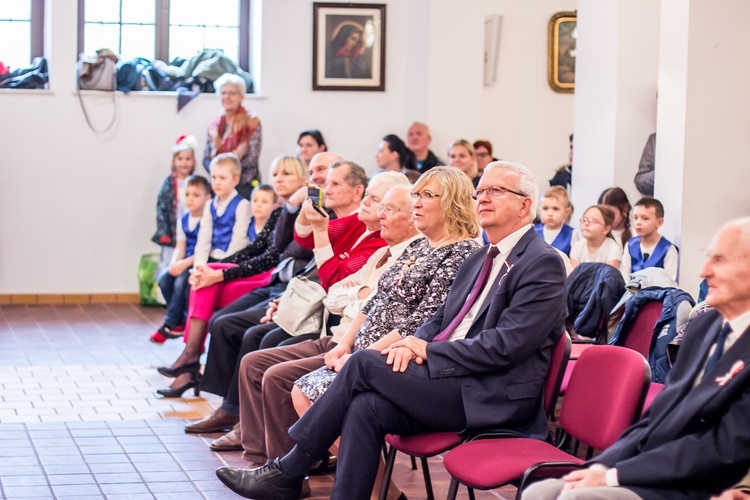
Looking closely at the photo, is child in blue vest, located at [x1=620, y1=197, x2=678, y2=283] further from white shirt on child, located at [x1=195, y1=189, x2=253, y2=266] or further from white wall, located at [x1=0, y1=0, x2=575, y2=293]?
white wall, located at [x1=0, y1=0, x2=575, y2=293]

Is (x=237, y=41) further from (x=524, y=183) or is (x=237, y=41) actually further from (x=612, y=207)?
(x=524, y=183)

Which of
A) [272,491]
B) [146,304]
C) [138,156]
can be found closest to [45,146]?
[138,156]

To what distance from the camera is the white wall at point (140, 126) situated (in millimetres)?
9445

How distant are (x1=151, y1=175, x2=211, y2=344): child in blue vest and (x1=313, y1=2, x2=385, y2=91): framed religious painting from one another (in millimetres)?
3006

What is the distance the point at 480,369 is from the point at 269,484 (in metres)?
0.84

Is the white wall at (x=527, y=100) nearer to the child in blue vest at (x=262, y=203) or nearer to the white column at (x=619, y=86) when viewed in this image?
the white column at (x=619, y=86)

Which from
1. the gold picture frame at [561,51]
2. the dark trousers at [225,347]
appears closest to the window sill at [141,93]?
the gold picture frame at [561,51]

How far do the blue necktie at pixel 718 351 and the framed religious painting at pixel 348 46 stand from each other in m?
7.50

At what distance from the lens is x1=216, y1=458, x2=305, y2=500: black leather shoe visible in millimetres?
3623

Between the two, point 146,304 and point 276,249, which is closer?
point 276,249

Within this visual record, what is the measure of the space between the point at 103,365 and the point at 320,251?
2497 millimetres

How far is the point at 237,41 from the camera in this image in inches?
402

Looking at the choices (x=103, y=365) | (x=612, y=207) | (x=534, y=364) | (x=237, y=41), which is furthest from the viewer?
(x=237, y=41)

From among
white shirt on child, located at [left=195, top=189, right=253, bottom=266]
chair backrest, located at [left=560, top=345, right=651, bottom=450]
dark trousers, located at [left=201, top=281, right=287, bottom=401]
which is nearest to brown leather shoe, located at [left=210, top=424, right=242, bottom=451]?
dark trousers, located at [left=201, top=281, right=287, bottom=401]
